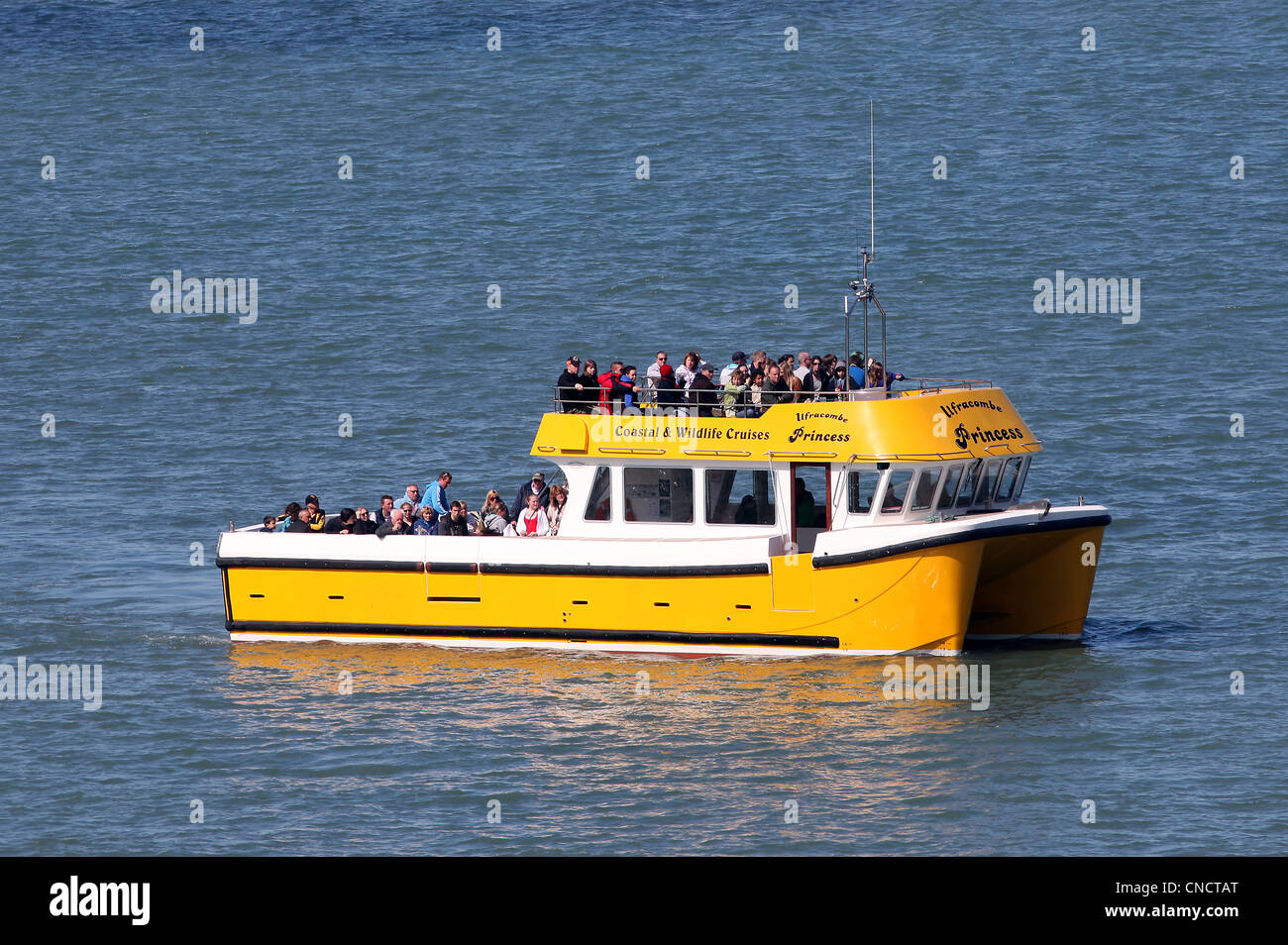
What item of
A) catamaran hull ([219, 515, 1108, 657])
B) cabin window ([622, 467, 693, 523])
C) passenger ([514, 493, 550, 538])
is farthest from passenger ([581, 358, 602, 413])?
catamaran hull ([219, 515, 1108, 657])

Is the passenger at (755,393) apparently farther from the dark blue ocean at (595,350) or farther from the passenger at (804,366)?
the dark blue ocean at (595,350)

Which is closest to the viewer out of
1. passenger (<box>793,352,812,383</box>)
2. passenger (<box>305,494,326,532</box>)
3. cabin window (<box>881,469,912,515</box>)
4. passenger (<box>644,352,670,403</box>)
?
cabin window (<box>881,469,912,515</box>)

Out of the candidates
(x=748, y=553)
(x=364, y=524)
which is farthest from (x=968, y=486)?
(x=364, y=524)

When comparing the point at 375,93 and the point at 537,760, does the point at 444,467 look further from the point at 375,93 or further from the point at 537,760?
the point at 375,93

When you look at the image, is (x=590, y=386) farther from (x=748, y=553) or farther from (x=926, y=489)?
(x=926, y=489)

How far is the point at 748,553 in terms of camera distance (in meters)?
31.0

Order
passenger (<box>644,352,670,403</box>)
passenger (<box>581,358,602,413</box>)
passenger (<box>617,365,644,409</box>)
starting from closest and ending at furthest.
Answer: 1. passenger (<box>644,352,670,403</box>)
2. passenger (<box>617,365,644,409</box>)
3. passenger (<box>581,358,602,413</box>)

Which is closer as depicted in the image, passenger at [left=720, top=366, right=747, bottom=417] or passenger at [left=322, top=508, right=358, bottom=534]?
passenger at [left=720, top=366, right=747, bottom=417]

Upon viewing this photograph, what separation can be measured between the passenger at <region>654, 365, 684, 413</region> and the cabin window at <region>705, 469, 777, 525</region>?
130cm

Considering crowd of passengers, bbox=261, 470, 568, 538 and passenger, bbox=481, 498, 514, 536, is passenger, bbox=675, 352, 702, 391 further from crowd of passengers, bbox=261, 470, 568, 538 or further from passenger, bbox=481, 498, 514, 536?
passenger, bbox=481, 498, 514, 536

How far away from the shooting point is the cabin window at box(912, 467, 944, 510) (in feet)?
103

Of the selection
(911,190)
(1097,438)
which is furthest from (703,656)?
(911,190)

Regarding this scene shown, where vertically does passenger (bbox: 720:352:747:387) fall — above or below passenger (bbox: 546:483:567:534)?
above

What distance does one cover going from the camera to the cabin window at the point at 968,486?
3167cm
